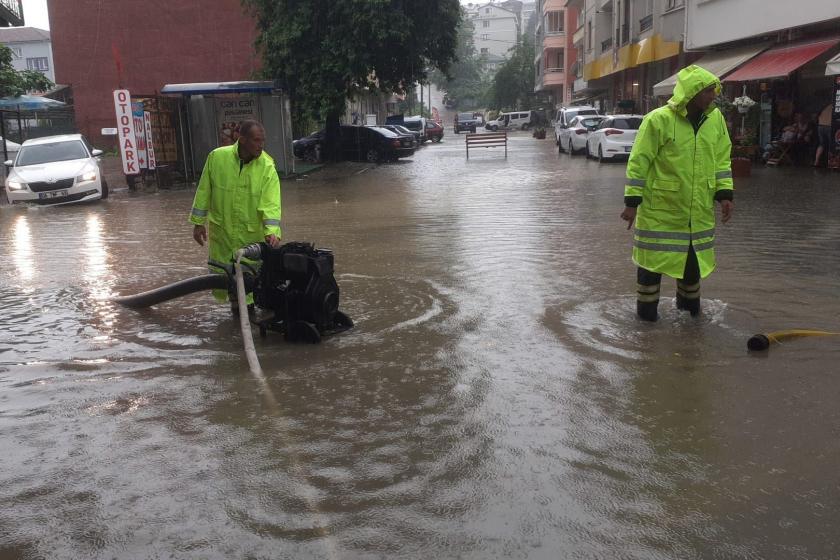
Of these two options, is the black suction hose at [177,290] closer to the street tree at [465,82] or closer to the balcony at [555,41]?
the balcony at [555,41]

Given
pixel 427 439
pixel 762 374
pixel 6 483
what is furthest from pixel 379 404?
pixel 762 374

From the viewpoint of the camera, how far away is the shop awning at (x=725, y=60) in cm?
2140

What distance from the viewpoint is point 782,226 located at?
1031 cm

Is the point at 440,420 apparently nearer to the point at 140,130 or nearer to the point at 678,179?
the point at 678,179

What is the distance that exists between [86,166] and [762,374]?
15.2 meters

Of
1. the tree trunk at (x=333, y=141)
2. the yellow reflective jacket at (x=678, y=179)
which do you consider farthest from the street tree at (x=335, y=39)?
the yellow reflective jacket at (x=678, y=179)

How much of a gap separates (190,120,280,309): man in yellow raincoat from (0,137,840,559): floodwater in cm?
78

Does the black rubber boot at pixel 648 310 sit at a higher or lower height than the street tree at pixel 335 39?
lower

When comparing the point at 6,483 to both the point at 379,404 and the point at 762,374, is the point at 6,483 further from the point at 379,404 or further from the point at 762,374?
the point at 762,374

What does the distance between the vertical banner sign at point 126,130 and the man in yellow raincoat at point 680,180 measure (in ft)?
50.8

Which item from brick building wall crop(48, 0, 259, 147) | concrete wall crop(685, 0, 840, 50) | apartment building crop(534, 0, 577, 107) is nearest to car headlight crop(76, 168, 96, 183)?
concrete wall crop(685, 0, 840, 50)

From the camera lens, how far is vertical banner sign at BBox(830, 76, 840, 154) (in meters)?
17.2

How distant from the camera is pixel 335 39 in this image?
80.9ft

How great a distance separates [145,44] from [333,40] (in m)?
13.5
